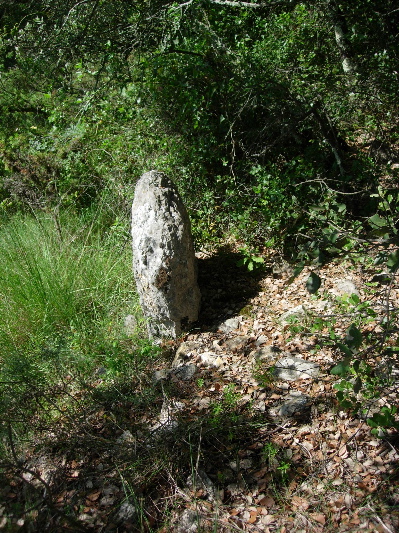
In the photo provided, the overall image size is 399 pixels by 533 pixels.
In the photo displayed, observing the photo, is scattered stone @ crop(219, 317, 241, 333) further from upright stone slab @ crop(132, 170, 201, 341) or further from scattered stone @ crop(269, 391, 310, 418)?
scattered stone @ crop(269, 391, 310, 418)

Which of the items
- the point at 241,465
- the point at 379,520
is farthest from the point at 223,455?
the point at 379,520

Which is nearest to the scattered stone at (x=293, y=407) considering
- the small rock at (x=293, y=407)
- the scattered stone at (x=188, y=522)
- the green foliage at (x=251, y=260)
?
the small rock at (x=293, y=407)

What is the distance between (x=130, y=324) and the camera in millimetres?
4109

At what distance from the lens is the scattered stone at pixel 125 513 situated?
2.43 meters

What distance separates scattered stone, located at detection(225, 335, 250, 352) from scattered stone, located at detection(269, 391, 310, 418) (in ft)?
2.30

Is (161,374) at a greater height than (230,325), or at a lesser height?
greater

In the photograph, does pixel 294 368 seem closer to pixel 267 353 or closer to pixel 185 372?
pixel 267 353

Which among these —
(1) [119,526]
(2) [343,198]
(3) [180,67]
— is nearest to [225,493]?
(1) [119,526]

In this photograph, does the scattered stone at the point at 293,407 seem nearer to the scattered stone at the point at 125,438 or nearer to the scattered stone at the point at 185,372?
the scattered stone at the point at 185,372

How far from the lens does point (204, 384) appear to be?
328cm

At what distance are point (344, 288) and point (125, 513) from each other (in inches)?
96.2

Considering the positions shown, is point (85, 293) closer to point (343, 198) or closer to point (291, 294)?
point (291, 294)

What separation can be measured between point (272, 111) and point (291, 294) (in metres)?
1.88

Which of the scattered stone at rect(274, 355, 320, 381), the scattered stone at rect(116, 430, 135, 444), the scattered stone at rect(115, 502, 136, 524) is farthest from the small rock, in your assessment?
the scattered stone at rect(115, 502, 136, 524)
